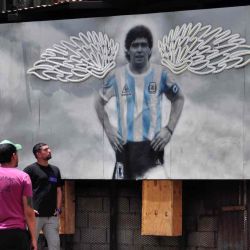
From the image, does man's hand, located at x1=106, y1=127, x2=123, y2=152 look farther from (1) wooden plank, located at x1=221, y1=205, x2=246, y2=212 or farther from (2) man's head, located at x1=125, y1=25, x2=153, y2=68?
(1) wooden plank, located at x1=221, y1=205, x2=246, y2=212

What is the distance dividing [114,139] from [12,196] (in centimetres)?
437

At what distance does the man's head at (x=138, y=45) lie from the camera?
11531mm

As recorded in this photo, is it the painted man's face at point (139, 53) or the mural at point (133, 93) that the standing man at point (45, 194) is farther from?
the painted man's face at point (139, 53)

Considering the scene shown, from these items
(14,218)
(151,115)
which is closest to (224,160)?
(151,115)

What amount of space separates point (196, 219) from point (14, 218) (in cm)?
462

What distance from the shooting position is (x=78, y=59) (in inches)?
472

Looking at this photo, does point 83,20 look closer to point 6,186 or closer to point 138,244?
point 138,244

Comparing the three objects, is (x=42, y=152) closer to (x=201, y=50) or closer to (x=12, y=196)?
(x=201, y=50)

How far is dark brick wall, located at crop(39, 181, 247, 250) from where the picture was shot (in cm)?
1138

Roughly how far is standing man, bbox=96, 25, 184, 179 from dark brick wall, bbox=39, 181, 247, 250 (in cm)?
51

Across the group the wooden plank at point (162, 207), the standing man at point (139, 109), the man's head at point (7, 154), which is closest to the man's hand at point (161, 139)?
the standing man at point (139, 109)

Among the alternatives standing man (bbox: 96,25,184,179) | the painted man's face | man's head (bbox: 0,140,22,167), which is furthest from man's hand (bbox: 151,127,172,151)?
man's head (bbox: 0,140,22,167)

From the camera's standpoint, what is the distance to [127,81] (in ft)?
38.0

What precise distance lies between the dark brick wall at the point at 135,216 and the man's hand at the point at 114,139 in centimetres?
63
